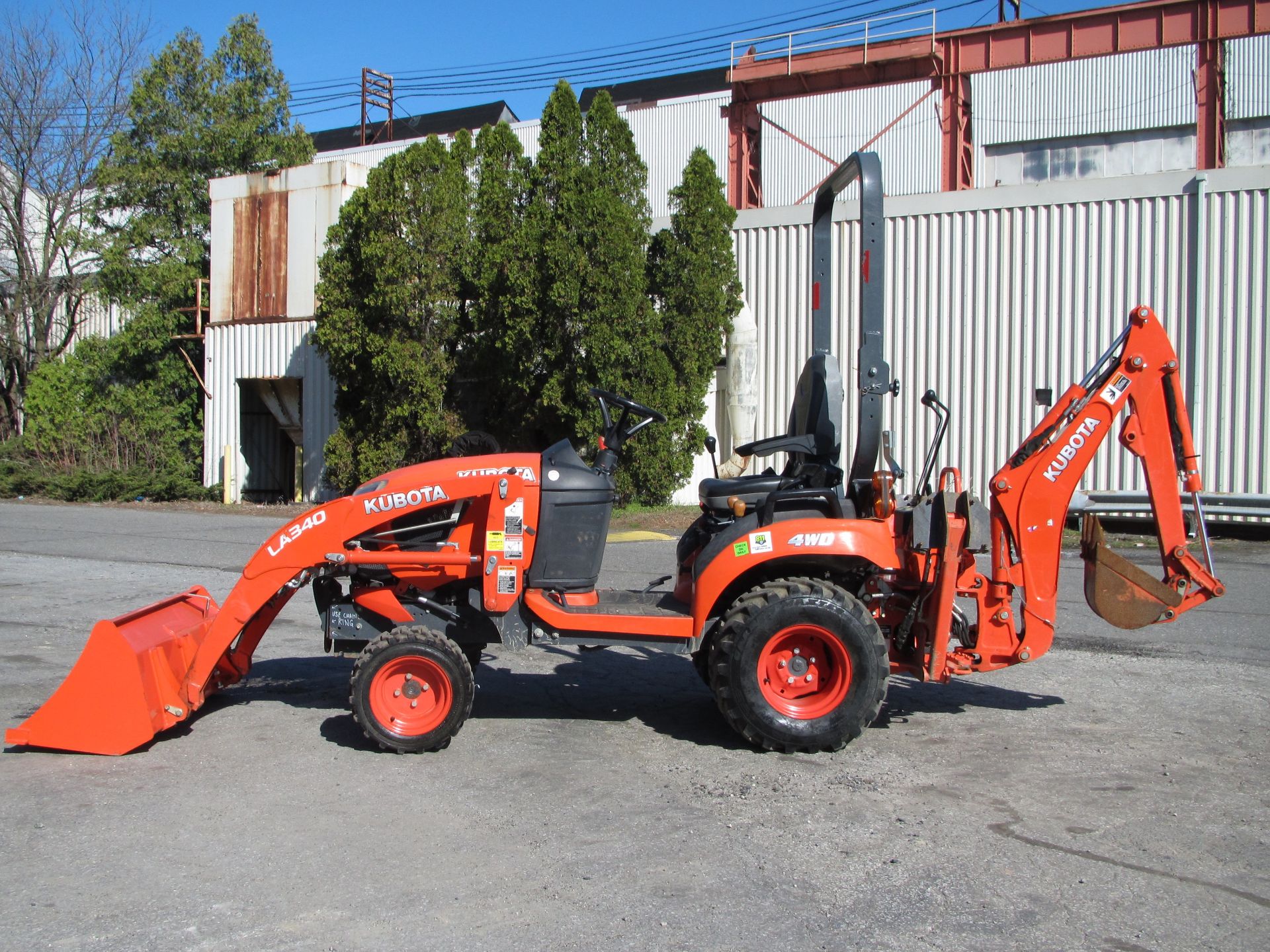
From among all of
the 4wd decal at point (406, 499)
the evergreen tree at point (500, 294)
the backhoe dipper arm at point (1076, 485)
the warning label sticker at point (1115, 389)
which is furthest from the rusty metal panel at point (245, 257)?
the warning label sticker at point (1115, 389)

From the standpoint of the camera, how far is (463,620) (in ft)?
18.1

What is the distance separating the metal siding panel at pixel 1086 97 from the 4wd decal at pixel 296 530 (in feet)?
81.8

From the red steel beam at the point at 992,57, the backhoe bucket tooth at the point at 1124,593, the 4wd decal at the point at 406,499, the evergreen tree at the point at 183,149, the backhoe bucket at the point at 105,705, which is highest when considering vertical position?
the red steel beam at the point at 992,57

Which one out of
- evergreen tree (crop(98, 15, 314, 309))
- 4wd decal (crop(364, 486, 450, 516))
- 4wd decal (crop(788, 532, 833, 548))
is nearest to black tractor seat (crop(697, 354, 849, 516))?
4wd decal (crop(788, 532, 833, 548))

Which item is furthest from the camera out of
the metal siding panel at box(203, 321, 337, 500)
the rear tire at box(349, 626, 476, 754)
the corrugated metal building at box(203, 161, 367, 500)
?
the corrugated metal building at box(203, 161, 367, 500)

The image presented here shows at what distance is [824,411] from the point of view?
5.68m

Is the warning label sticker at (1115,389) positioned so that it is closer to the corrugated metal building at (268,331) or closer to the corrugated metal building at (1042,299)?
the corrugated metal building at (1042,299)

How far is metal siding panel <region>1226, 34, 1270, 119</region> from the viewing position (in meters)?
23.9

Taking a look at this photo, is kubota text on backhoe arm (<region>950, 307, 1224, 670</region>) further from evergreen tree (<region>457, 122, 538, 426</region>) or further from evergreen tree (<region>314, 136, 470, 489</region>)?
evergreen tree (<region>314, 136, 470, 489</region>)

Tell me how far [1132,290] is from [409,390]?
1135 centimetres

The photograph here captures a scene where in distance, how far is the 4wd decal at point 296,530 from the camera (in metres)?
5.41

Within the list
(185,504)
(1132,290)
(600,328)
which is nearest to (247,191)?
(185,504)

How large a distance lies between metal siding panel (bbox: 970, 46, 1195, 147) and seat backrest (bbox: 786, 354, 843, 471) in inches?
914

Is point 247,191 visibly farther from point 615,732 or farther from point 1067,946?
point 1067,946
